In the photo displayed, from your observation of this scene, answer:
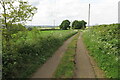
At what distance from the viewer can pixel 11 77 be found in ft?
14.9

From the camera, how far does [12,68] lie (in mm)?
4770

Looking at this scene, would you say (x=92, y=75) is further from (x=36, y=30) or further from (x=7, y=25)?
(x=36, y=30)

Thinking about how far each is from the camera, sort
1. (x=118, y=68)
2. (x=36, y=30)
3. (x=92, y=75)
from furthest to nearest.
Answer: (x=36, y=30)
(x=118, y=68)
(x=92, y=75)

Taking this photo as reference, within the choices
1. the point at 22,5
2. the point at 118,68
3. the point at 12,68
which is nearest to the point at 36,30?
the point at 22,5

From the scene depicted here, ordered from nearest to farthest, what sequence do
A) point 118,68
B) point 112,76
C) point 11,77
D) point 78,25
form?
point 11,77 → point 112,76 → point 118,68 → point 78,25

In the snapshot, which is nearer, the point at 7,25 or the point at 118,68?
the point at 118,68

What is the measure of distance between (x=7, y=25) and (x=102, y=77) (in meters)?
5.40

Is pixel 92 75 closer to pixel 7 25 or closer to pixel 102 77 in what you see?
pixel 102 77

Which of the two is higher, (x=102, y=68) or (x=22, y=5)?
(x=22, y=5)

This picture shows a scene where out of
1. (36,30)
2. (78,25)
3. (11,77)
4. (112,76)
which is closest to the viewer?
(11,77)

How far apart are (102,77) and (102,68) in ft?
3.04

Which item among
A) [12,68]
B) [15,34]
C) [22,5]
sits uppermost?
[22,5]

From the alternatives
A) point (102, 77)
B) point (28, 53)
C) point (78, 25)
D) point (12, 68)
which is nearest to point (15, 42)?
point (28, 53)

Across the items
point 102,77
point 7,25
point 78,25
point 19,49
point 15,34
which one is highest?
point 78,25
